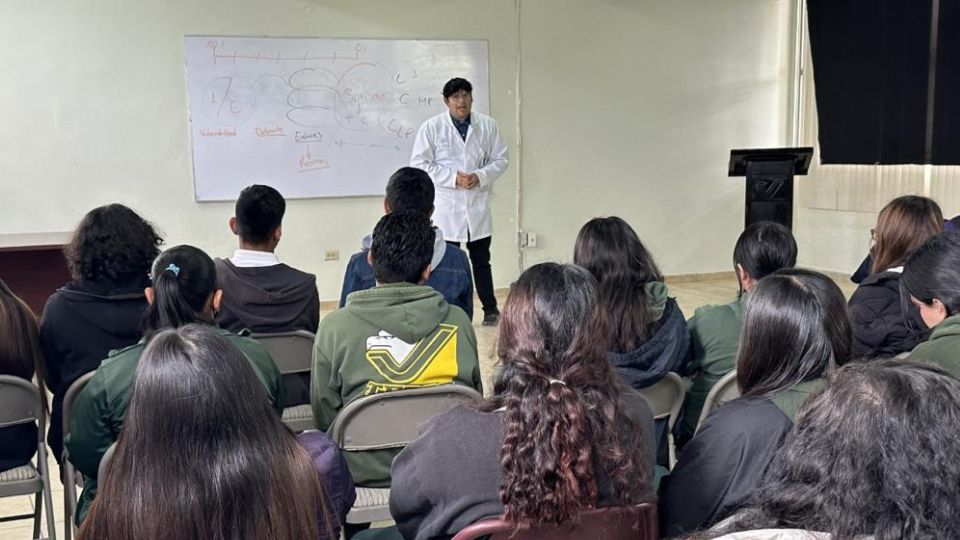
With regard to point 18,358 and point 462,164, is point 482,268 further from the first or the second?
point 18,358

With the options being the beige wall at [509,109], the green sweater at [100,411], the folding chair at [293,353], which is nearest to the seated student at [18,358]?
the green sweater at [100,411]

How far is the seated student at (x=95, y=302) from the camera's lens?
7.72 feet

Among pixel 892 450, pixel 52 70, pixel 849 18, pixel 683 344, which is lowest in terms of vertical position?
pixel 683 344

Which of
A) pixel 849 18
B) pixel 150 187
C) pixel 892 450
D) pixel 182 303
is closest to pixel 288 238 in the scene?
pixel 150 187

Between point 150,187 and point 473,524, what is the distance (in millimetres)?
5275

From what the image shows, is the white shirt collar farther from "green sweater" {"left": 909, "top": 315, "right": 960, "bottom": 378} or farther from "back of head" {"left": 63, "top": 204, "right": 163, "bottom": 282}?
"green sweater" {"left": 909, "top": 315, "right": 960, "bottom": 378}

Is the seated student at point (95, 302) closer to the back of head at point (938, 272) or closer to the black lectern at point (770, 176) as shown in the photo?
the back of head at point (938, 272)

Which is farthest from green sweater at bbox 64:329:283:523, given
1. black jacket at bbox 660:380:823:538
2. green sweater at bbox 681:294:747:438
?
green sweater at bbox 681:294:747:438

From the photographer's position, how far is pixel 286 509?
110cm

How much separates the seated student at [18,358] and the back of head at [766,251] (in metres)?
2.02

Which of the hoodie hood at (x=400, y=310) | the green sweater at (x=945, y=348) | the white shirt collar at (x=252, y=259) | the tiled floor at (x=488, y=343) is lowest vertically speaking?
the tiled floor at (x=488, y=343)

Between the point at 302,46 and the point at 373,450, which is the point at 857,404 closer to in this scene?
the point at 373,450

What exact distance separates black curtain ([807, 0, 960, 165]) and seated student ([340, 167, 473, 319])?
4880 millimetres

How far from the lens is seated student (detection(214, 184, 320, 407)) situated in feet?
8.77
